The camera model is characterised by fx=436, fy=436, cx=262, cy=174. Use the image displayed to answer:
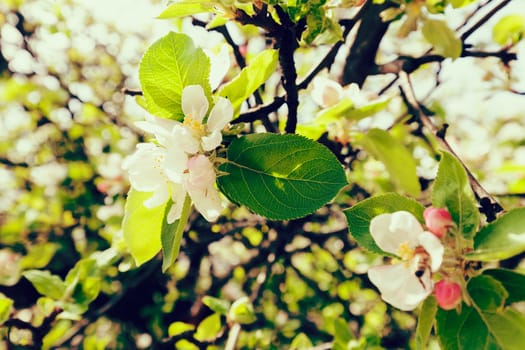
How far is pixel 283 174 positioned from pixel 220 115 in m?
0.15

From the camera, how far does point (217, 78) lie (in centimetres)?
80

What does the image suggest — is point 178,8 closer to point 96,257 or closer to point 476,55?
point 476,55

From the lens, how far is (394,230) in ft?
2.26

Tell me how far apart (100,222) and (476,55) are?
2.11m

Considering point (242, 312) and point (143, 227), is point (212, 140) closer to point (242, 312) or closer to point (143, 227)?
point (143, 227)

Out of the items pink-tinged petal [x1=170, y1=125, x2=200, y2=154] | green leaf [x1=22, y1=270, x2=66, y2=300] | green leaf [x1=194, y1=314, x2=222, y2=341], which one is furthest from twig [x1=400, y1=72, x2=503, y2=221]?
green leaf [x1=22, y1=270, x2=66, y2=300]

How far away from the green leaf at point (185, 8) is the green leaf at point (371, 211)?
43cm

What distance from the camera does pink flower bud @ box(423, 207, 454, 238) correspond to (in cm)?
69

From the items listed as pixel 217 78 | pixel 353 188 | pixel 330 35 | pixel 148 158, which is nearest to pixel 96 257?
pixel 148 158

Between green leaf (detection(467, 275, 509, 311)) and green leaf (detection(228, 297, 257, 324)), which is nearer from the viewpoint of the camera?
green leaf (detection(467, 275, 509, 311))

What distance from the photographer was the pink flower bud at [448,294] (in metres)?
0.65

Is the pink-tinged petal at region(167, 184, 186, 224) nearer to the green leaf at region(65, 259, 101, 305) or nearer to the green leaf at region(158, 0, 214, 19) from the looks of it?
the green leaf at region(158, 0, 214, 19)

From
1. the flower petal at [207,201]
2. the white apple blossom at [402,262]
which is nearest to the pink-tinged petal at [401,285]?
the white apple blossom at [402,262]

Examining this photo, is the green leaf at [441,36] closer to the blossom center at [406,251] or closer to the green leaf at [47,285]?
the blossom center at [406,251]
